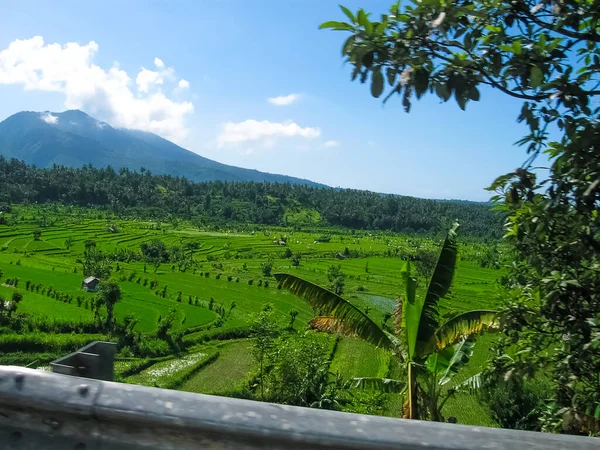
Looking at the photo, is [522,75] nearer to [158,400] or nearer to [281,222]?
[158,400]

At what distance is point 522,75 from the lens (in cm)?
167

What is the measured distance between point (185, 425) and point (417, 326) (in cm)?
601

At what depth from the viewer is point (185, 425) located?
867 mm

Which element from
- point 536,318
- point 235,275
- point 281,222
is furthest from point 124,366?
point 281,222

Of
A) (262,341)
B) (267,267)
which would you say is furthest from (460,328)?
(267,267)

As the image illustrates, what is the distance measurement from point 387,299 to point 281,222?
133 feet

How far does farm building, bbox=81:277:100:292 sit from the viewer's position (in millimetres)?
33844

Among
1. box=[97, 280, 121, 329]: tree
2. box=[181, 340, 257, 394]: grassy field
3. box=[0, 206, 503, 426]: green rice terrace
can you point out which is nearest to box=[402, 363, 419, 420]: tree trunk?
box=[0, 206, 503, 426]: green rice terrace

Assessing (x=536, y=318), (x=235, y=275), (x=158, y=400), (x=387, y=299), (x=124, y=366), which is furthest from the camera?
(x=235, y=275)

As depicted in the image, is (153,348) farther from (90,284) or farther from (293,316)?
(90,284)

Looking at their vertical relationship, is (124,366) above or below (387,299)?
below

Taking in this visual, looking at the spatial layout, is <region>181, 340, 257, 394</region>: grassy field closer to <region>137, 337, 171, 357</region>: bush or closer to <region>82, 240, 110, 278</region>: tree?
<region>137, 337, 171, 357</region>: bush

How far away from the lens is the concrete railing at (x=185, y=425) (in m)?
0.85

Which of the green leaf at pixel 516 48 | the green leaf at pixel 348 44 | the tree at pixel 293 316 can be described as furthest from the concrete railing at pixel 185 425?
the tree at pixel 293 316
